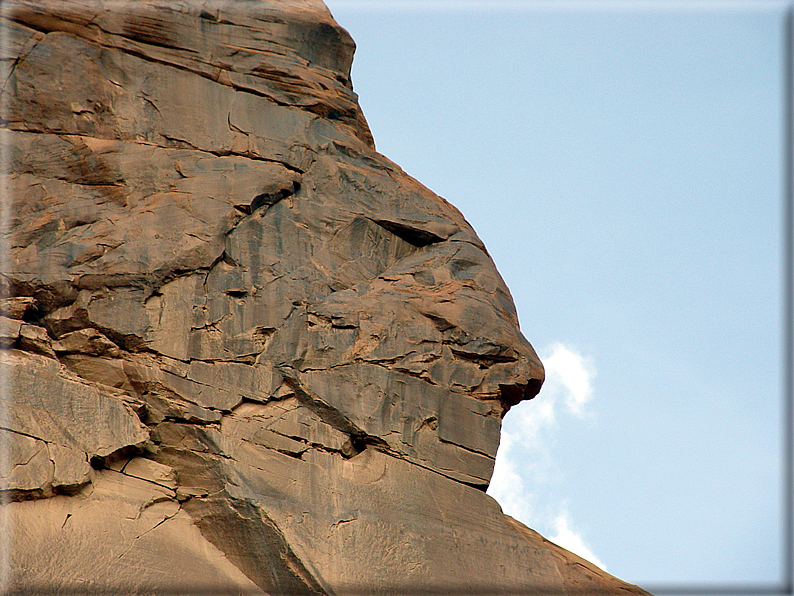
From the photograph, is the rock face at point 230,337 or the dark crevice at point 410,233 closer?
the rock face at point 230,337

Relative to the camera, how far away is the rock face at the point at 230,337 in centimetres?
1258

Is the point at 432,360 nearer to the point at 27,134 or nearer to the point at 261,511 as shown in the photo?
the point at 261,511

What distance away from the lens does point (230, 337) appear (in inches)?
556

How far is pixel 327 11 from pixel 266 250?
5.54 metres

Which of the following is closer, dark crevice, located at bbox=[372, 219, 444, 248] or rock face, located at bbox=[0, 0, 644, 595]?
rock face, located at bbox=[0, 0, 644, 595]

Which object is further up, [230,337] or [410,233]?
[410,233]

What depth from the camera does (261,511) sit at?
12.8 metres

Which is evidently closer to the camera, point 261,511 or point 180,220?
point 261,511

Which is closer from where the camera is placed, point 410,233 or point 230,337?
point 230,337

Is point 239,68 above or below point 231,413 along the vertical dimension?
above

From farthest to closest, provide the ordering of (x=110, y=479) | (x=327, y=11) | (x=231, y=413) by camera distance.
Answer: (x=327, y=11), (x=231, y=413), (x=110, y=479)

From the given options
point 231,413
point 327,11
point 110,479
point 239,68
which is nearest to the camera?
point 110,479

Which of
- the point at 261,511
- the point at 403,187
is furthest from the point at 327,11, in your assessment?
the point at 261,511

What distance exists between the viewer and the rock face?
12578mm
